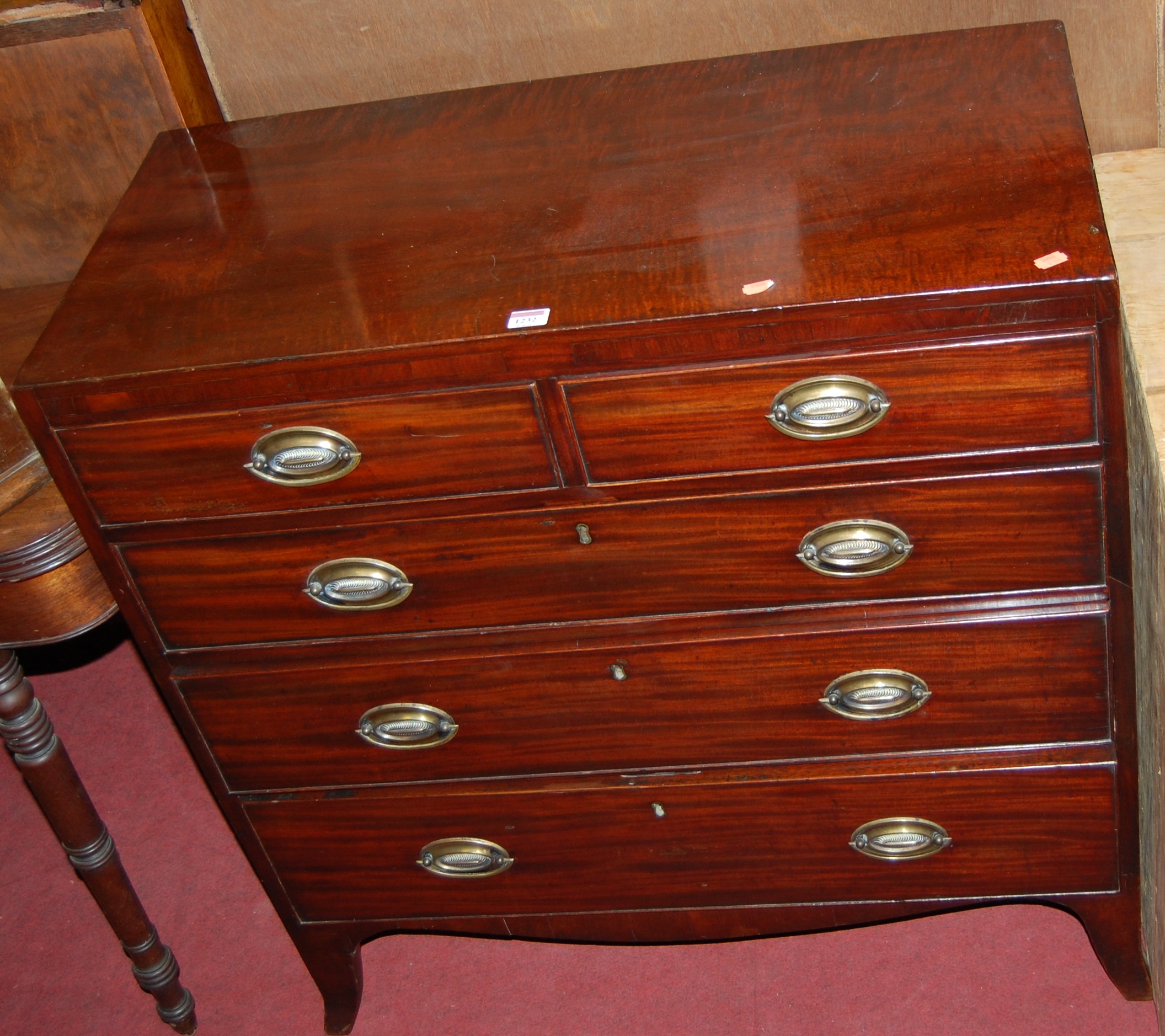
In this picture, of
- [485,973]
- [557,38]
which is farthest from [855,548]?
[485,973]

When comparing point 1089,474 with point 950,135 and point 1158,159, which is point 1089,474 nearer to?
point 950,135

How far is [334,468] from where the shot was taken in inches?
54.7

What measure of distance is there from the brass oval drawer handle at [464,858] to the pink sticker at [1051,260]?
35.4 inches

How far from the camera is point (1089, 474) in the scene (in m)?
1.32

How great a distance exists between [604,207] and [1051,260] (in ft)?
1.43

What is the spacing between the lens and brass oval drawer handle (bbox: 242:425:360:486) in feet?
4.50

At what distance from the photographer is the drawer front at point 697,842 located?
1574mm

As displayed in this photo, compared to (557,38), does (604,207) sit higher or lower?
lower

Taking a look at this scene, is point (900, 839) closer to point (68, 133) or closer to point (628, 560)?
point (628, 560)

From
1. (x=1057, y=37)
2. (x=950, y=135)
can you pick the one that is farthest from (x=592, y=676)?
(x=1057, y=37)

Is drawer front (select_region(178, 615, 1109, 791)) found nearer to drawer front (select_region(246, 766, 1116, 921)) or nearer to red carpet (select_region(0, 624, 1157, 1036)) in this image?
drawer front (select_region(246, 766, 1116, 921))

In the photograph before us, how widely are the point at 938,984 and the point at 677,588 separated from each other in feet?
2.36

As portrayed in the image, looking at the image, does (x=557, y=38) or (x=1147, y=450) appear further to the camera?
(x=557, y=38)

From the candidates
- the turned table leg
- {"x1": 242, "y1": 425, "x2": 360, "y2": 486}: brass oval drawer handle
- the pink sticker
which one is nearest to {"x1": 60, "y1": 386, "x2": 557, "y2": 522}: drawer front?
{"x1": 242, "y1": 425, "x2": 360, "y2": 486}: brass oval drawer handle
